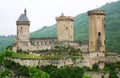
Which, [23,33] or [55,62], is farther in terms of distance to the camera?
[23,33]

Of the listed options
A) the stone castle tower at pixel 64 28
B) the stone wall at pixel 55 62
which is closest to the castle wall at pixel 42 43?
the stone castle tower at pixel 64 28

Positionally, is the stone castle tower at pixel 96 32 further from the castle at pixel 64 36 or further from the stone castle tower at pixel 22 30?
the stone castle tower at pixel 22 30

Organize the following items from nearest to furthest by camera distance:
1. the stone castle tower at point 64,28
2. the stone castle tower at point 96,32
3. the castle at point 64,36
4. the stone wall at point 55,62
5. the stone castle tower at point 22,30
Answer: the stone wall at point 55,62
the stone castle tower at point 96,32
the castle at point 64,36
the stone castle tower at point 22,30
the stone castle tower at point 64,28

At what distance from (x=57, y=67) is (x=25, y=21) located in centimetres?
1249

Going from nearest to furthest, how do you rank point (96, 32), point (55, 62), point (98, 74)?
point (98, 74)
point (55, 62)
point (96, 32)

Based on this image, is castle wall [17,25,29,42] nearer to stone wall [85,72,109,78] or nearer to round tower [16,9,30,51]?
round tower [16,9,30,51]

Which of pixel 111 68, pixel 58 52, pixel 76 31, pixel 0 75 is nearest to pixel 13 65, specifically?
pixel 0 75

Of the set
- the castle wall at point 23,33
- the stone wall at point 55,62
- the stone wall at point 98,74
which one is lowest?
the stone wall at point 98,74

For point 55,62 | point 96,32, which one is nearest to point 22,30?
point 55,62

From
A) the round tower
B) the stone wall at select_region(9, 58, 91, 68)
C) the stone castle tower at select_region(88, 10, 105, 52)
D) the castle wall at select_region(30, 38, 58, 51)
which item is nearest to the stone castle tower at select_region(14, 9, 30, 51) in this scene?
the round tower

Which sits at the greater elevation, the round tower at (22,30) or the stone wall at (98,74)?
the round tower at (22,30)

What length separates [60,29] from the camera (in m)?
86.6

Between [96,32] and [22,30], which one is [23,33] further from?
[96,32]

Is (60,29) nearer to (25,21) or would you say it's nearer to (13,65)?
(25,21)
